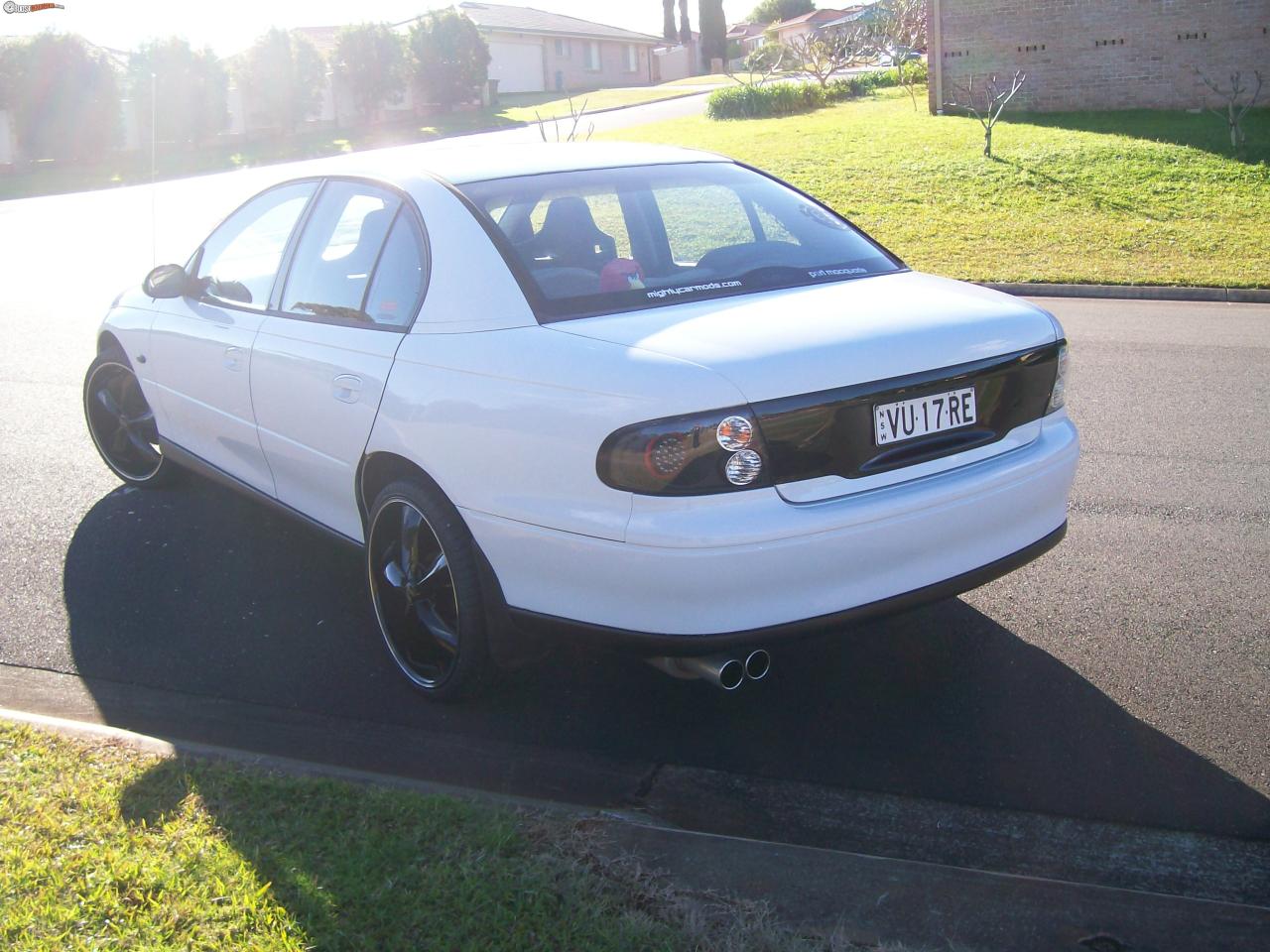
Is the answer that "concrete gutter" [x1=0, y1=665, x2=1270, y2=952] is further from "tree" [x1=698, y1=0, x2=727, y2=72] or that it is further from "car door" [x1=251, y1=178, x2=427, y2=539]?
"tree" [x1=698, y1=0, x2=727, y2=72]

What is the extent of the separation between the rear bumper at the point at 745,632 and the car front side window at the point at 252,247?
7.04ft

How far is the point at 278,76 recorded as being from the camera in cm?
4572

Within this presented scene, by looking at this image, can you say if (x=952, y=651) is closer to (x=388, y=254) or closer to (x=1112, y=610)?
(x=1112, y=610)

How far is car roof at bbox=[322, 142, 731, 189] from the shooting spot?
4.49 metres

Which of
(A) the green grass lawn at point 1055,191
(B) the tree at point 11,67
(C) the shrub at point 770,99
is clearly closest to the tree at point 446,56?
(B) the tree at point 11,67

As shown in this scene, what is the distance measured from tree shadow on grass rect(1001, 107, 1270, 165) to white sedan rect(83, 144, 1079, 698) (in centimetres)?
1714

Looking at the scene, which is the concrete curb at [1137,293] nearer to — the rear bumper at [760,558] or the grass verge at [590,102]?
the rear bumper at [760,558]

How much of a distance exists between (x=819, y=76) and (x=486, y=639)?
3341 cm

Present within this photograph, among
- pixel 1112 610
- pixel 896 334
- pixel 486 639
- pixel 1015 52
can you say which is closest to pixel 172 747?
pixel 486 639

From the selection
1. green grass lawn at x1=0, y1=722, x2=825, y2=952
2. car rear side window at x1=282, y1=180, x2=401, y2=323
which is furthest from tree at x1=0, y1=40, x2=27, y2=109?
green grass lawn at x1=0, y1=722, x2=825, y2=952

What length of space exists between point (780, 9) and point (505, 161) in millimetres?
100308

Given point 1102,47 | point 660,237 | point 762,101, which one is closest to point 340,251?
point 660,237

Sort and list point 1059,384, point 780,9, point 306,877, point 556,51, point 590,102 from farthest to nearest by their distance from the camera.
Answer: point 780,9 → point 556,51 → point 590,102 → point 1059,384 → point 306,877

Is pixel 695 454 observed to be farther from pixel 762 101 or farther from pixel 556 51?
pixel 556 51
